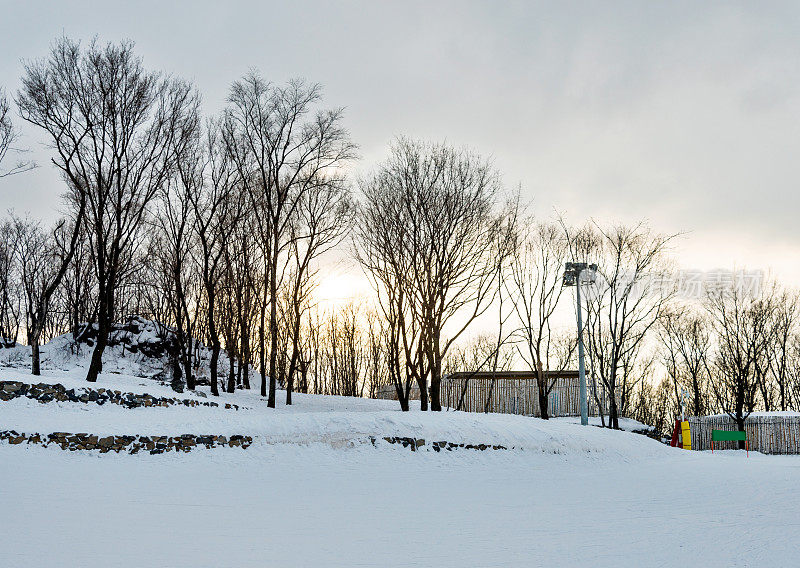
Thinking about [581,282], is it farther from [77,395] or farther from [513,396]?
[77,395]

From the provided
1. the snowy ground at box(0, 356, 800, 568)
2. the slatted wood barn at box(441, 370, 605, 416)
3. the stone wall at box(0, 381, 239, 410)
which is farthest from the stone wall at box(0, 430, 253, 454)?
the slatted wood barn at box(441, 370, 605, 416)

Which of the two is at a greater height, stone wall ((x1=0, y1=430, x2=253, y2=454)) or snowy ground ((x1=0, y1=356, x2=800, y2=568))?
stone wall ((x1=0, y1=430, x2=253, y2=454))

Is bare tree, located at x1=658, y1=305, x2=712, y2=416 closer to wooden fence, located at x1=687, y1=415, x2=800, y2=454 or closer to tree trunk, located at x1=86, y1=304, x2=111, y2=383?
wooden fence, located at x1=687, y1=415, x2=800, y2=454

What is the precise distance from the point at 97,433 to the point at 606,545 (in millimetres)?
11820

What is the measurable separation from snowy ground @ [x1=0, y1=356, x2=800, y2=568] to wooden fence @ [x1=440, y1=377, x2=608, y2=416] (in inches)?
491

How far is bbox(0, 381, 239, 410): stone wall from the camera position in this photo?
16516 millimetres

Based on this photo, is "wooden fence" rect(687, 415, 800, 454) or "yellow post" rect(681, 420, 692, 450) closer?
"yellow post" rect(681, 420, 692, 450)

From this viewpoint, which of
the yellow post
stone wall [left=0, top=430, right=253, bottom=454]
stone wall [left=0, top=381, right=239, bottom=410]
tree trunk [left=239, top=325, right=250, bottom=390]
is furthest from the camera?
tree trunk [left=239, top=325, right=250, bottom=390]

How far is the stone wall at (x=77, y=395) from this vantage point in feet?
54.2

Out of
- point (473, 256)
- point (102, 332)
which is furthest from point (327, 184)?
point (102, 332)

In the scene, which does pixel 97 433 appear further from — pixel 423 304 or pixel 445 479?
pixel 423 304

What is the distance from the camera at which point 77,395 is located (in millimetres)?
17656

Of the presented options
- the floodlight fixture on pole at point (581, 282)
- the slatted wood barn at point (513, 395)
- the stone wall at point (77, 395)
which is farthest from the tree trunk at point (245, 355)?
the floodlight fixture on pole at point (581, 282)

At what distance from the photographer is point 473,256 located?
22.4 meters
